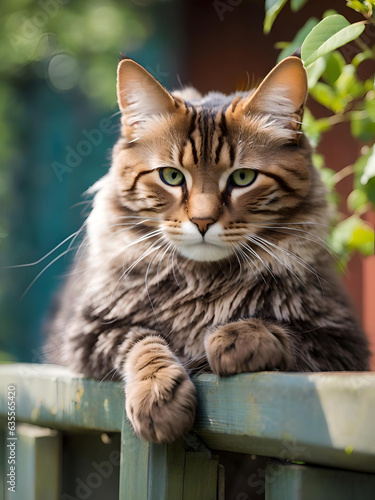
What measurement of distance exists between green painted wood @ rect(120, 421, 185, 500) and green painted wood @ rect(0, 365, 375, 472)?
8 centimetres

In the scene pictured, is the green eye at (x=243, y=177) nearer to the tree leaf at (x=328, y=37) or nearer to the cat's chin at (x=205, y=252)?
the cat's chin at (x=205, y=252)

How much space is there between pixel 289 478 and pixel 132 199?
83cm

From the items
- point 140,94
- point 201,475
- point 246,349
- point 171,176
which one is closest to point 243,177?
point 171,176

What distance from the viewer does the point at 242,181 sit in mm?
1448

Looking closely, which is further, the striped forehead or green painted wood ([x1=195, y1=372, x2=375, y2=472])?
the striped forehead

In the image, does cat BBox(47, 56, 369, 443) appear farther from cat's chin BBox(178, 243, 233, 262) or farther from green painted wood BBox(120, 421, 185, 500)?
green painted wood BBox(120, 421, 185, 500)

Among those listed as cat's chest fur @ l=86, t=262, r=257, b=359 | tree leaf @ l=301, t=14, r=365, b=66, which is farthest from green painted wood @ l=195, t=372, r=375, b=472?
tree leaf @ l=301, t=14, r=365, b=66

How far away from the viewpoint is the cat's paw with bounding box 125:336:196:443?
114 cm

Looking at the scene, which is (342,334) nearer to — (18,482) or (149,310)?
(149,310)

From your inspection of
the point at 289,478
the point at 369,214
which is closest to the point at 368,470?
the point at 289,478

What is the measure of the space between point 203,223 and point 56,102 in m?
3.93

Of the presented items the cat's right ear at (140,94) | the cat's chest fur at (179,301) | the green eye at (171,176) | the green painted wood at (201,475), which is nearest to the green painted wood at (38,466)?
the cat's chest fur at (179,301)

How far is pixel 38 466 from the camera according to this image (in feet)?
5.08

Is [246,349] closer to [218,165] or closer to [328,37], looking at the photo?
[218,165]
